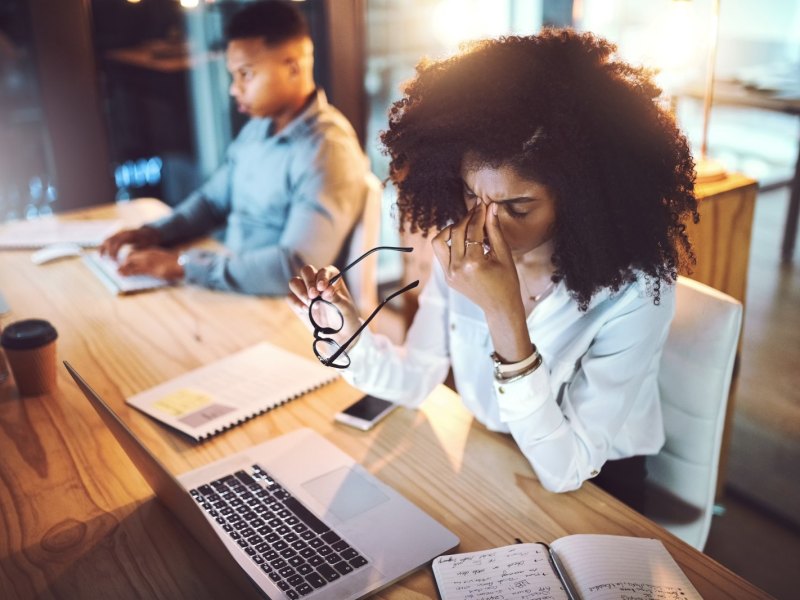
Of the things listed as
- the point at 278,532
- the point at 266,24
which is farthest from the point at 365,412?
the point at 266,24

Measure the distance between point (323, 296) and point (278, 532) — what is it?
37 cm

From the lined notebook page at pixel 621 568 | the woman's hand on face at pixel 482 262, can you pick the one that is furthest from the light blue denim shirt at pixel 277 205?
the lined notebook page at pixel 621 568

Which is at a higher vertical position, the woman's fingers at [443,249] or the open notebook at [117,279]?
the woman's fingers at [443,249]

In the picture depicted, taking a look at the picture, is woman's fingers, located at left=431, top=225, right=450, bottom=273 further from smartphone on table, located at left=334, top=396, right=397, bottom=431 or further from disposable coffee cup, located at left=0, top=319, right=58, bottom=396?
disposable coffee cup, located at left=0, top=319, right=58, bottom=396

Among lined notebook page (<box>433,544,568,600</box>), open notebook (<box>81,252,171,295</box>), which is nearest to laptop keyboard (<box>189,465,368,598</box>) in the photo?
lined notebook page (<box>433,544,568,600</box>)

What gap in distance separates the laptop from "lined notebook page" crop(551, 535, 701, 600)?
16 centimetres

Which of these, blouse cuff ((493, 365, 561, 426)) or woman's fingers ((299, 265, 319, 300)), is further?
woman's fingers ((299, 265, 319, 300))

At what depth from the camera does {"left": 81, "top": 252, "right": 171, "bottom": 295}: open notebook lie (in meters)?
1.87

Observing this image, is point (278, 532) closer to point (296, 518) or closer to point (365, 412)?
point (296, 518)

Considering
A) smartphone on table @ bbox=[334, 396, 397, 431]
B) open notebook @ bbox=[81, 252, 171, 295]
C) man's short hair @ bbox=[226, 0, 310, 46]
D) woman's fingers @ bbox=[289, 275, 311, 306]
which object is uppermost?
man's short hair @ bbox=[226, 0, 310, 46]

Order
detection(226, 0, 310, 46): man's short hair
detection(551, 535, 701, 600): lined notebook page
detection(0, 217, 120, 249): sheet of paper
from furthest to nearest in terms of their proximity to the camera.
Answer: detection(0, 217, 120, 249): sheet of paper
detection(226, 0, 310, 46): man's short hair
detection(551, 535, 701, 600): lined notebook page

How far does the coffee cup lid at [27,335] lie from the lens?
4.44 feet

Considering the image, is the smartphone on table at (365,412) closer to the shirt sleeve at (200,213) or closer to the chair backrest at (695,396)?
the chair backrest at (695,396)

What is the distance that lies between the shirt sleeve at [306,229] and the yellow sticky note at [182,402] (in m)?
0.49
